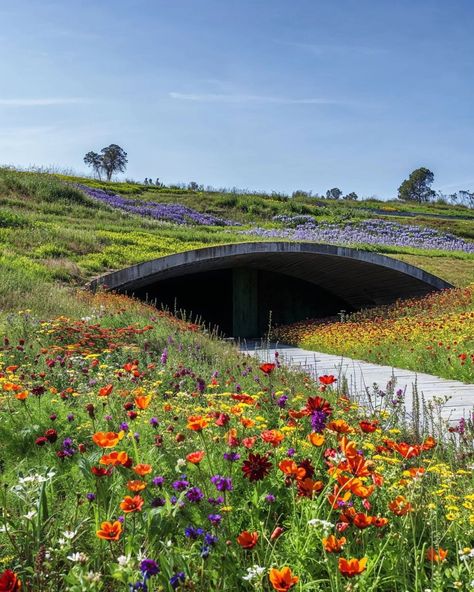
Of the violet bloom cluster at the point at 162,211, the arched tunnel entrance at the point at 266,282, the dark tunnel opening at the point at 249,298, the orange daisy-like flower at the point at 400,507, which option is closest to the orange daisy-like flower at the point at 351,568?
the orange daisy-like flower at the point at 400,507

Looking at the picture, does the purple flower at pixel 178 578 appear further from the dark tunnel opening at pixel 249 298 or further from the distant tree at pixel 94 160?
the distant tree at pixel 94 160

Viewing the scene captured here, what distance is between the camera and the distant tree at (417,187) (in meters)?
83.2

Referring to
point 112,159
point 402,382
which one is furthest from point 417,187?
point 402,382

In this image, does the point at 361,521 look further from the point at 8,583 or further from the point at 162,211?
the point at 162,211

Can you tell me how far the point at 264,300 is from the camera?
20734 mm

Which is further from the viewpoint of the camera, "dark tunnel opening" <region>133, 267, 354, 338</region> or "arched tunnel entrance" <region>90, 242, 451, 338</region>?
"dark tunnel opening" <region>133, 267, 354, 338</region>

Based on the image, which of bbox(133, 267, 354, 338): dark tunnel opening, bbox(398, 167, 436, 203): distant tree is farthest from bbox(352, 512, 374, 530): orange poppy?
bbox(398, 167, 436, 203): distant tree

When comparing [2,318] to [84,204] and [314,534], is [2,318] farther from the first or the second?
[84,204]

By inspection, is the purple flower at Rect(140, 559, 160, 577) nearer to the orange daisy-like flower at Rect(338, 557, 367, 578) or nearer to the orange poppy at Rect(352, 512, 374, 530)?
the orange daisy-like flower at Rect(338, 557, 367, 578)

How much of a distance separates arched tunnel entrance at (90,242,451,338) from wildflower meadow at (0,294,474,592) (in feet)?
34.1

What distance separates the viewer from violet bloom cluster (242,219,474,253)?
82.5 ft

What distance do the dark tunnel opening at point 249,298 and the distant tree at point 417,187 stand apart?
66.0 metres

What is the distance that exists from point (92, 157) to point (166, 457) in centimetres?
9329

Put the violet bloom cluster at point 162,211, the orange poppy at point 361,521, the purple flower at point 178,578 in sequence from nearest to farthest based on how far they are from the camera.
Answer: the purple flower at point 178,578 < the orange poppy at point 361,521 < the violet bloom cluster at point 162,211
